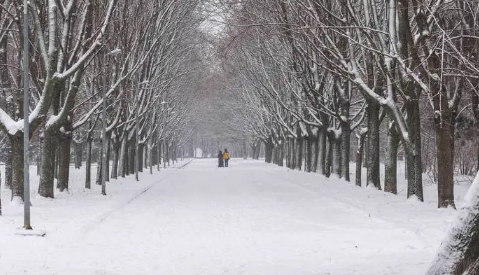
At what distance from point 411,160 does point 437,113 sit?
2756mm

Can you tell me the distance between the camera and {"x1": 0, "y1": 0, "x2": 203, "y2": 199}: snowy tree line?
17188mm

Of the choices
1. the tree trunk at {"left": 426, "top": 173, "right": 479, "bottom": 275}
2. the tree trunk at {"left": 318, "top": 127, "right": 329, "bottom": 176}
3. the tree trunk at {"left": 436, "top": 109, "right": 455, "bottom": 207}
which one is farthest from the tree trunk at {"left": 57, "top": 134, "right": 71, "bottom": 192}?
the tree trunk at {"left": 426, "top": 173, "right": 479, "bottom": 275}

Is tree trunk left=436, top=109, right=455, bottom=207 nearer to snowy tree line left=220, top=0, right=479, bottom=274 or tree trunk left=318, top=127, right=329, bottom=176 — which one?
snowy tree line left=220, top=0, right=479, bottom=274

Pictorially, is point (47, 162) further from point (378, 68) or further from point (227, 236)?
point (378, 68)

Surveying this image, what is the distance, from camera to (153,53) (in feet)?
105

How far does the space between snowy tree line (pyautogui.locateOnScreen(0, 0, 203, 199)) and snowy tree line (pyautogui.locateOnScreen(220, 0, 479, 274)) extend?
167 inches

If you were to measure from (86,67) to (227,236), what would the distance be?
11545 millimetres

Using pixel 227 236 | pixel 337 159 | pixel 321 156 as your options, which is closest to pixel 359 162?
pixel 337 159

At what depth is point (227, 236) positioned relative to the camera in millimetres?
12141

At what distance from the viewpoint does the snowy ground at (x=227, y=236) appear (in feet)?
29.7

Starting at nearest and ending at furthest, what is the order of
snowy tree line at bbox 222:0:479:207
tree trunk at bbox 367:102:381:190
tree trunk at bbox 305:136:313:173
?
1. snowy tree line at bbox 222:0:479:207
2. tree trunk at bbox 367:102:381:190
3. tree trunk at bbox 305:136:313:173

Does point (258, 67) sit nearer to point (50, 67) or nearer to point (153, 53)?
point (153, 53)

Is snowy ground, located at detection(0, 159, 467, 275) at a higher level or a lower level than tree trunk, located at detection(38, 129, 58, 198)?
lower

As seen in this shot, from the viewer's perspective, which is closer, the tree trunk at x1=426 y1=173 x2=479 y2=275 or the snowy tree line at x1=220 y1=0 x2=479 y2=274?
the tree trunk at x1=426 y1=173 x2=479 y2=275
